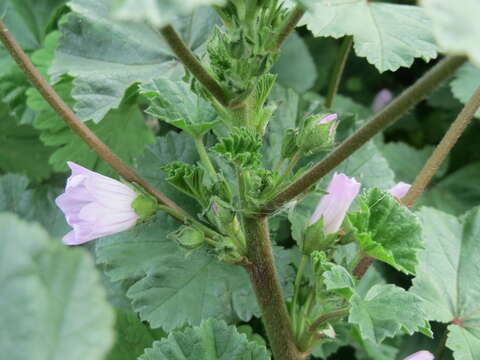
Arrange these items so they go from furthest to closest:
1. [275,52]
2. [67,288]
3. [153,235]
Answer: [153,235], [275,52], [67,288]

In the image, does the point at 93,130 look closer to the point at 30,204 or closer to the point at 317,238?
the point at 30,204

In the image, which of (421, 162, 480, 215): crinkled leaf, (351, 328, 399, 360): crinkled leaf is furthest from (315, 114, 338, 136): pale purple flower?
(421, 162, 480, 215): crinkled leaf

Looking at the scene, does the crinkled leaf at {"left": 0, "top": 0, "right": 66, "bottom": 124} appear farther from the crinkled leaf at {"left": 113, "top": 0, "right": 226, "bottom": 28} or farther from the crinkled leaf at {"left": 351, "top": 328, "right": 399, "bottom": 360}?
the crinkled leaf at {"left": 113, "top": 0, "right": 226, "bottom": 28}

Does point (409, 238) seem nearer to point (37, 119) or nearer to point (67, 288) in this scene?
point (67, 288)

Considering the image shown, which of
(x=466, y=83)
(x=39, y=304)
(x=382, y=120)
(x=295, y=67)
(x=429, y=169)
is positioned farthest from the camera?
(x=295, y=67)

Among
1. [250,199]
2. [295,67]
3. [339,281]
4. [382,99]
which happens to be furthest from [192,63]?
[382,99]

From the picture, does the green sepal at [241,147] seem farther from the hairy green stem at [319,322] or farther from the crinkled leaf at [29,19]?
the crinkled leaf at [29,19]

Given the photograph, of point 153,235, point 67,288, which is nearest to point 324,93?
point 153,235

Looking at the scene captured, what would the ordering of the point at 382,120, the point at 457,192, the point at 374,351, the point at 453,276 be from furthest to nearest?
the point at 457,192 < the point at 374,351 < the point at 453,276 < the point at 382,120
